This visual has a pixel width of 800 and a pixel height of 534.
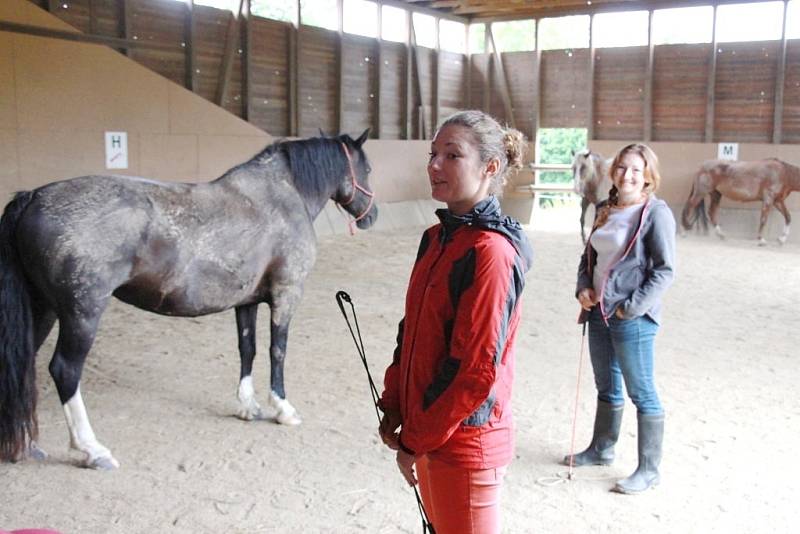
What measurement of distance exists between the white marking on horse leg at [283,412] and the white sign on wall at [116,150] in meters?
6.21

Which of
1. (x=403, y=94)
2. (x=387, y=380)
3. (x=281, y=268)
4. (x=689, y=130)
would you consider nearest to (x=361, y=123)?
(x=403, y=94)

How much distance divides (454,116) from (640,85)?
13491 mm

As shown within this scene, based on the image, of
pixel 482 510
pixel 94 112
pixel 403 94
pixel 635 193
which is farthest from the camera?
pixel 403 94

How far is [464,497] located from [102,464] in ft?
7.66

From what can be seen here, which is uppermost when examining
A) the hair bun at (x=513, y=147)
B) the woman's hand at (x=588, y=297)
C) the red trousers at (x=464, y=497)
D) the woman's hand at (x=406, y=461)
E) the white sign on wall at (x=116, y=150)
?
the white sign on wall at (x=116, y=150)

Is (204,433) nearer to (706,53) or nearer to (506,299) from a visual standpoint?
(506,299)

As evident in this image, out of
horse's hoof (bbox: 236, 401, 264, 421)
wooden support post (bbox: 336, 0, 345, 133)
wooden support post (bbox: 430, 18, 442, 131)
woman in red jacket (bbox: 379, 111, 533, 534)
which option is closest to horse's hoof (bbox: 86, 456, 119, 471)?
horse's hoof (bbox: 236, 401, 264, 421)

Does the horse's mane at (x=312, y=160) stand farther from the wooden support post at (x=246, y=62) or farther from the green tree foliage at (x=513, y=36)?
the green tree foliage at (x=513, y=36)

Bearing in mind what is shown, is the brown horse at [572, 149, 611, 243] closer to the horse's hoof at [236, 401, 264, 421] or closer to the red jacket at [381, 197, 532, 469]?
the horse's hoof at [236, 401, 264, 421]

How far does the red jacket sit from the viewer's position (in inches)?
66.4

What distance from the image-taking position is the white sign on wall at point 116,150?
9.20 meters

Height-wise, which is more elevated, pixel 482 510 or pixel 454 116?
pixel 454 116

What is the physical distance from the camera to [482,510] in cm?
182

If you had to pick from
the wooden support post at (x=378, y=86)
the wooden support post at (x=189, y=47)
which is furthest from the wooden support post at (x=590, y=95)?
the wooden support post at (x=189, y=47)
